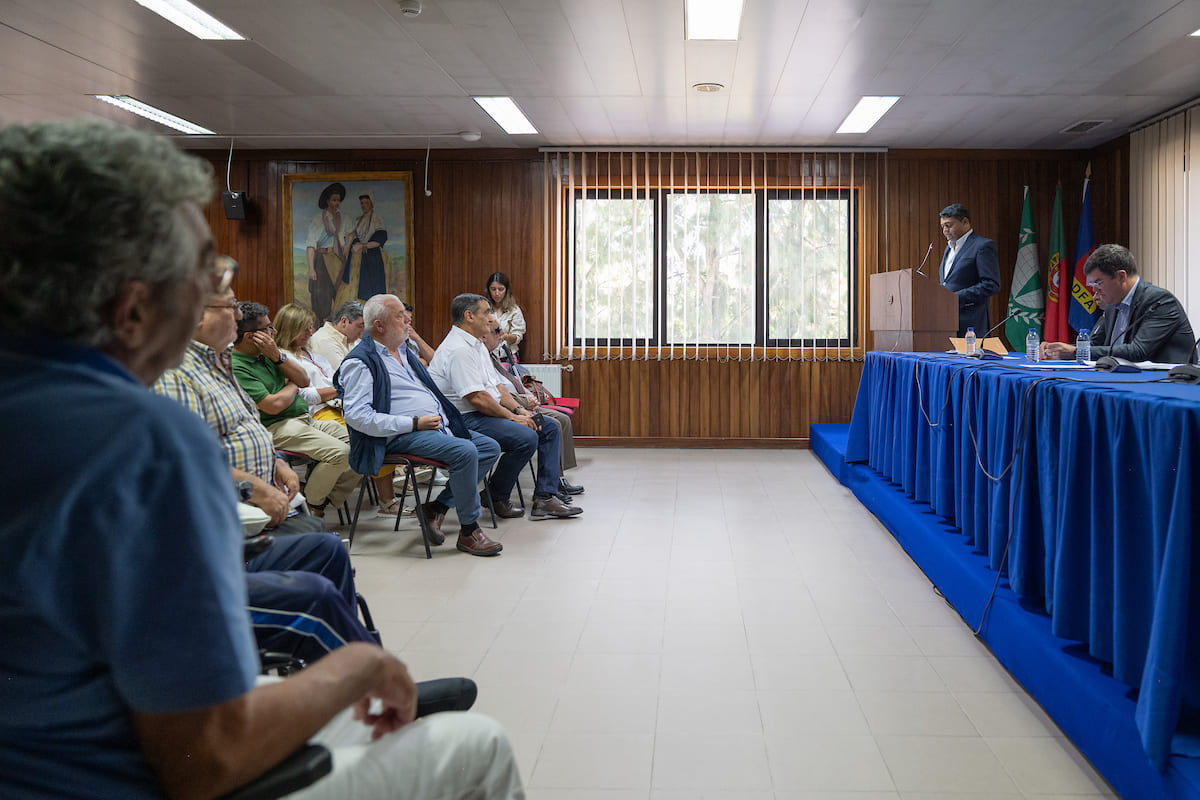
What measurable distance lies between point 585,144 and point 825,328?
2.84 meters

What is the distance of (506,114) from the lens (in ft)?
23.6

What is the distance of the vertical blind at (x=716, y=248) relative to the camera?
8.28 meters

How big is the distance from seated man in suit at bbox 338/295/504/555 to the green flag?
598 centimetres

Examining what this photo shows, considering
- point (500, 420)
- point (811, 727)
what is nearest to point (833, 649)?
point (811, 727)

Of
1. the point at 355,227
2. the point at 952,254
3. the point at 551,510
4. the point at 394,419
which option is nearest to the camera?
the point at 394,419

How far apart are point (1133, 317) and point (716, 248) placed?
14.0 feet

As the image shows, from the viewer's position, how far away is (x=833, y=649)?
10.0ft

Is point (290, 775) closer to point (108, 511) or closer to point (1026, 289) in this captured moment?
point (108, 511)

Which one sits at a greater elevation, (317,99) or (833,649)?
(317,99)

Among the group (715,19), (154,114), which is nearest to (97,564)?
(715,19)

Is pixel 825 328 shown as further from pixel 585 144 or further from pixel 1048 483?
pixel 1048 483

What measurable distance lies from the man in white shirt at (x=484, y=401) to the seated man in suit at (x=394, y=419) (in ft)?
1.40

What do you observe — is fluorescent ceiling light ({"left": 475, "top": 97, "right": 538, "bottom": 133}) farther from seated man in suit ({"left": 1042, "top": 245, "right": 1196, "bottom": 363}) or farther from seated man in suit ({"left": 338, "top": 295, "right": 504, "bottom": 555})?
seated man in suit ({"left": 1042, "top": 245, "right": 1196, "bottom": 363})


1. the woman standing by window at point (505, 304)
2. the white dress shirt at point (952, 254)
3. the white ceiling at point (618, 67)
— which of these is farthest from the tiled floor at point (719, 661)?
the woman standing by window at point (505, 304)
